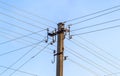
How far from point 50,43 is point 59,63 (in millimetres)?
2623

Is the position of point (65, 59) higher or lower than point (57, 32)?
lower

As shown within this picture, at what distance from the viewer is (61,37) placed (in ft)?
63.2

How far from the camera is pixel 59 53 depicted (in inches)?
731

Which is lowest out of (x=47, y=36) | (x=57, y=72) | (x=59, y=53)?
(x=57, y=72)

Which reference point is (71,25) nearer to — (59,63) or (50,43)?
(50,43)

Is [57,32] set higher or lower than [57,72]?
higher

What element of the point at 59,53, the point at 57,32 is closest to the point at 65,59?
the point at 59,53

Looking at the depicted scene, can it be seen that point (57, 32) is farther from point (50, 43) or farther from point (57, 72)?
point (57, 72)

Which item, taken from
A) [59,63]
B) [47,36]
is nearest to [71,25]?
[47,36]

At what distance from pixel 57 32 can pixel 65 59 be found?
195 cm

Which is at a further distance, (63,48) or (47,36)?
(47,36)

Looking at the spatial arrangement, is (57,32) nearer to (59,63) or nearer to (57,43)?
(57,43)

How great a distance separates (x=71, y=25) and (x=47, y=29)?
1.65 m

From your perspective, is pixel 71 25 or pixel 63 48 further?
pixel 71 25
